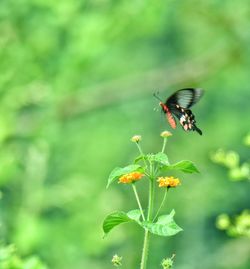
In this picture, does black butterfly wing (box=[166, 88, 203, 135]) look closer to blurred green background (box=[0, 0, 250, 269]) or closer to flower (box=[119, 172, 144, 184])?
flower (box=[119, 172, 144, 184])

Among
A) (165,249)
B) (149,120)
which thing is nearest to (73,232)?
(165,249)

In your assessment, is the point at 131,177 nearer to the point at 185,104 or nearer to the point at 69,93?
the point at 185,104

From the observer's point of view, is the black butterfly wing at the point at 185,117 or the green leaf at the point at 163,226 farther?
the black butterfly wing at the point at 185,117

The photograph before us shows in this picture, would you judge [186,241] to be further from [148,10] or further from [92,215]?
[148,10]

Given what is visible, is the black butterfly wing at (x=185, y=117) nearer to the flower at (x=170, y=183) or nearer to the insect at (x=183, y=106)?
the insect at (x=183, y=106)

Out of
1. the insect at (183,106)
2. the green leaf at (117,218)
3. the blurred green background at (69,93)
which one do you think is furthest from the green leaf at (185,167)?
the blurred green background at (69,93)

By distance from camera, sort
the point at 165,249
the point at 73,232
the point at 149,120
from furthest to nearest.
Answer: the point at 149,120, the point at 165,249, the point at 73,232
